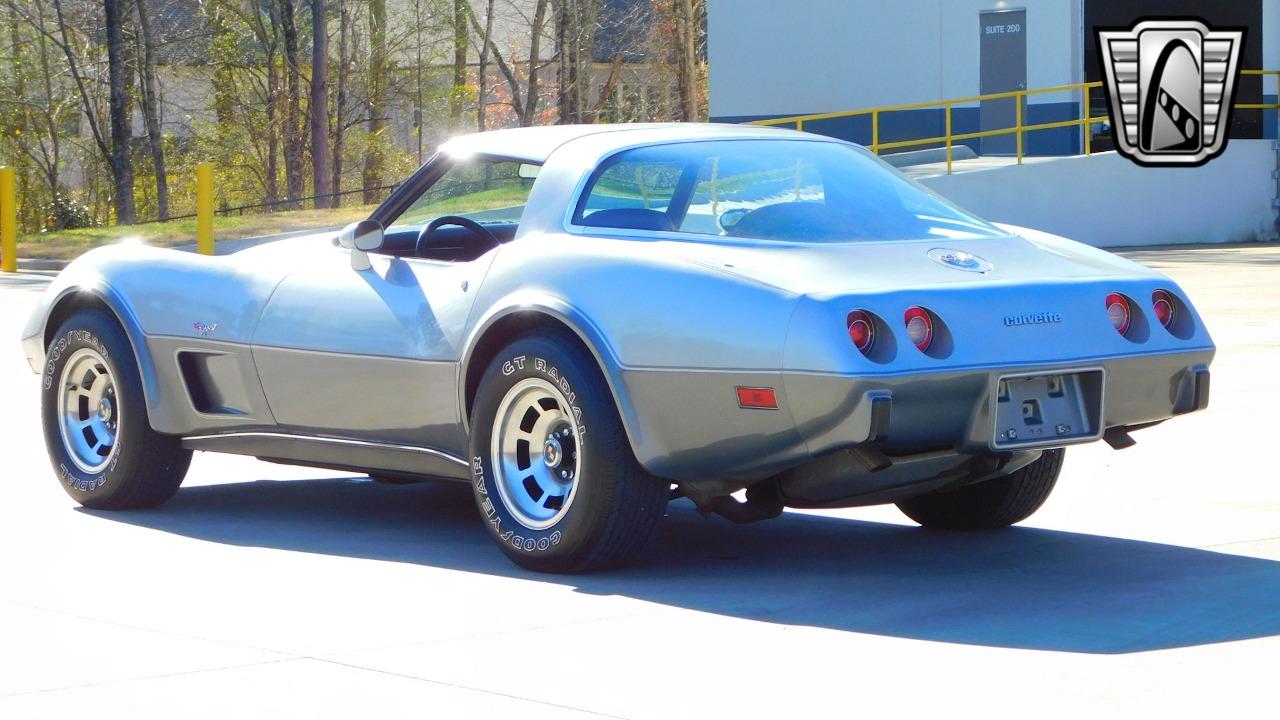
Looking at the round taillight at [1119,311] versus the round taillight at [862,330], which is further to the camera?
the round taillight at [1119,311]

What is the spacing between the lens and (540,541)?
5934 millimetres

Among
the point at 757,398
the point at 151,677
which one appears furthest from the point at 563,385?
the point at 151,677

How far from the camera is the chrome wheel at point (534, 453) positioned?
236 inches

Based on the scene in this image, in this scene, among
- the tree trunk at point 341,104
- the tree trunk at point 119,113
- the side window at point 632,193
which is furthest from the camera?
the tree trunk at point 341,104

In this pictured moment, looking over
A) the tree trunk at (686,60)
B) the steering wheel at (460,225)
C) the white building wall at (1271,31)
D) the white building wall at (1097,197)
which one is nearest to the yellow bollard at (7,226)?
the white building wall at (1097,197)

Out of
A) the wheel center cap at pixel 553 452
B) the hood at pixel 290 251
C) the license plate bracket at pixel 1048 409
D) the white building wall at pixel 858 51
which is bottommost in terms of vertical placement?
the wheel center cap at pixel 553 452

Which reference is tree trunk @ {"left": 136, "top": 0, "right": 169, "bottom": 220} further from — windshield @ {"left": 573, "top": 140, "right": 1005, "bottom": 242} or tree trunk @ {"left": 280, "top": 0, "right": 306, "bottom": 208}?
windshield @ {"left": 573, "top": 140, "right": 1005, "bottom": 242}

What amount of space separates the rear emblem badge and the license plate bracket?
0.41 metres

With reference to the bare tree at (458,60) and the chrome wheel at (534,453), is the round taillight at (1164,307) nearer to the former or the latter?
the chrome wheel at (534,453)

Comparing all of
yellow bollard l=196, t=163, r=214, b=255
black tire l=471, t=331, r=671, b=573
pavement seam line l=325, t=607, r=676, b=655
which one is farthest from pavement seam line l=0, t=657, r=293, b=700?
yellow bollard l=196, t=163, r=214, b=255

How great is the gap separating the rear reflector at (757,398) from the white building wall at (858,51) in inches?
1026

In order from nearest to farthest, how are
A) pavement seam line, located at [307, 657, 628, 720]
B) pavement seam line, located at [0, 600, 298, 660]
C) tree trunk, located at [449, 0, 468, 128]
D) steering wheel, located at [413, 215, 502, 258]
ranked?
pavement seam line, located at [307, 657, 628, 720]
pavement seam line, located at [0, 600, 298, 660]
steering wheel, located at [413, 215, 502, 258]
tree trunk, located at [449, 0, 468, 128]

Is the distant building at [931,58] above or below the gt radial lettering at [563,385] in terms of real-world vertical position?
above

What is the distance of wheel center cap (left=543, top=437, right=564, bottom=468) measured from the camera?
5.99 metres
